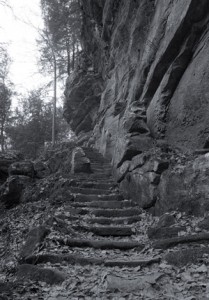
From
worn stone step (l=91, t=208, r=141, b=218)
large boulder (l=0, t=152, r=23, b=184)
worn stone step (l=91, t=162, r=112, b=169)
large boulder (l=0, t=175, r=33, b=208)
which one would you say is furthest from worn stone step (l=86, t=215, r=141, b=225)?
large boulder (l=0, t=152, r=23, b=184)

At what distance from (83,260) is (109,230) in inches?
59.2

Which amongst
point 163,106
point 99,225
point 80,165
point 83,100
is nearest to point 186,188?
point 99,225

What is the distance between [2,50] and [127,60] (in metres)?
8.34

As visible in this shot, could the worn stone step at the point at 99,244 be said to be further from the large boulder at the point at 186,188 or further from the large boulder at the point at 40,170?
the large boulder at the point at 40,170

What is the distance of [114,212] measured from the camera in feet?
22.1

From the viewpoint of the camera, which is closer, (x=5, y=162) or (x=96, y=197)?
(x=96, y=197)

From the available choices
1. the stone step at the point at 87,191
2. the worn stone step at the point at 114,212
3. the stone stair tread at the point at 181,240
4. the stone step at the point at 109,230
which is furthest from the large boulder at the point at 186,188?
the stone step at the point at 87,191

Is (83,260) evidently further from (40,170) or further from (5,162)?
(5,162)

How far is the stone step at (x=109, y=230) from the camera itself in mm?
5633

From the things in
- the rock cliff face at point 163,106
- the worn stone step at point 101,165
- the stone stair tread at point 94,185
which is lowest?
the stone stair tread at point 94,185

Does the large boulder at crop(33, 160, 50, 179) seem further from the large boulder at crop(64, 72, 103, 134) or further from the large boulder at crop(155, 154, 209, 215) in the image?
the large boulder at crop(64, 72, 103, 134)

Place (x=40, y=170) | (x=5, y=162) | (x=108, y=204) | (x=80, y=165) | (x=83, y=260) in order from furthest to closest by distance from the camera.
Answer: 1. (x=5, y=162)
2. (x=40, y=170)
3. (x=80, y=165)
4. (x=108, y=204)
5. (x=83, y=260)

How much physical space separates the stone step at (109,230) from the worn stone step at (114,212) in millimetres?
984

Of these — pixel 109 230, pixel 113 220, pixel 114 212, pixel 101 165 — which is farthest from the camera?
pixel 101 165
